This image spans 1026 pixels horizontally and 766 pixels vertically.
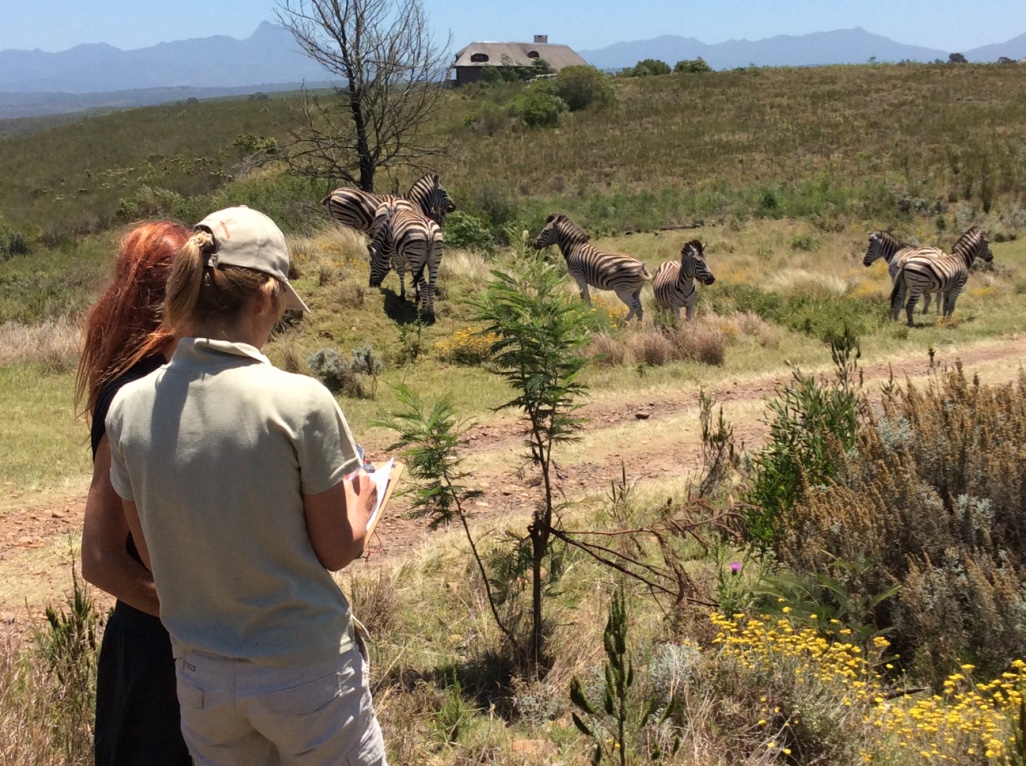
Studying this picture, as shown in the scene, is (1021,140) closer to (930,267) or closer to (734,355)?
(930,267)

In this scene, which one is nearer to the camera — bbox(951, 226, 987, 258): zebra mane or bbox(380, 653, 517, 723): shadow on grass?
bbox(380, 653, 517, 723): shadow on grass

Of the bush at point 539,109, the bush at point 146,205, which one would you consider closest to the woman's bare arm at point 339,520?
the bush at point 146,205

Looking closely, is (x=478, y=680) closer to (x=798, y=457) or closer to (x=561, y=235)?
(x=798, y=457)

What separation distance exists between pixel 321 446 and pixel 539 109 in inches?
1907

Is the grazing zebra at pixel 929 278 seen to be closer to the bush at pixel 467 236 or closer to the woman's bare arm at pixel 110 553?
the bush at pixel 467 236

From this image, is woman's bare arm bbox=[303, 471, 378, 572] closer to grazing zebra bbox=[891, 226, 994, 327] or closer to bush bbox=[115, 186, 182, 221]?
grazing zebra bbox=[891, 226, 994, 327]

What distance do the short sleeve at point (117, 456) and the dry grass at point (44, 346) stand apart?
→ 9.50 meters

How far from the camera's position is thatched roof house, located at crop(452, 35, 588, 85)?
7600 cm

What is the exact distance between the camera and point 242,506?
194 cm

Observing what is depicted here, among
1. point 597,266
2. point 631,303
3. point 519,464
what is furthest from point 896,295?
point 519,464

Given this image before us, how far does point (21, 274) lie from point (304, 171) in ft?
29.8

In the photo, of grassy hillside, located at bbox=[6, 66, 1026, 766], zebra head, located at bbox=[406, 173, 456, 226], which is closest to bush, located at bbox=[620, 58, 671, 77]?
grassy hillside, located at bbox=[6, 66, 1026, 766]

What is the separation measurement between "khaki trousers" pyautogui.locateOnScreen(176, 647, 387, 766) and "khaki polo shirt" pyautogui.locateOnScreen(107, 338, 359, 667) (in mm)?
45

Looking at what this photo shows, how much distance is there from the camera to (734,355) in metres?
11.8
